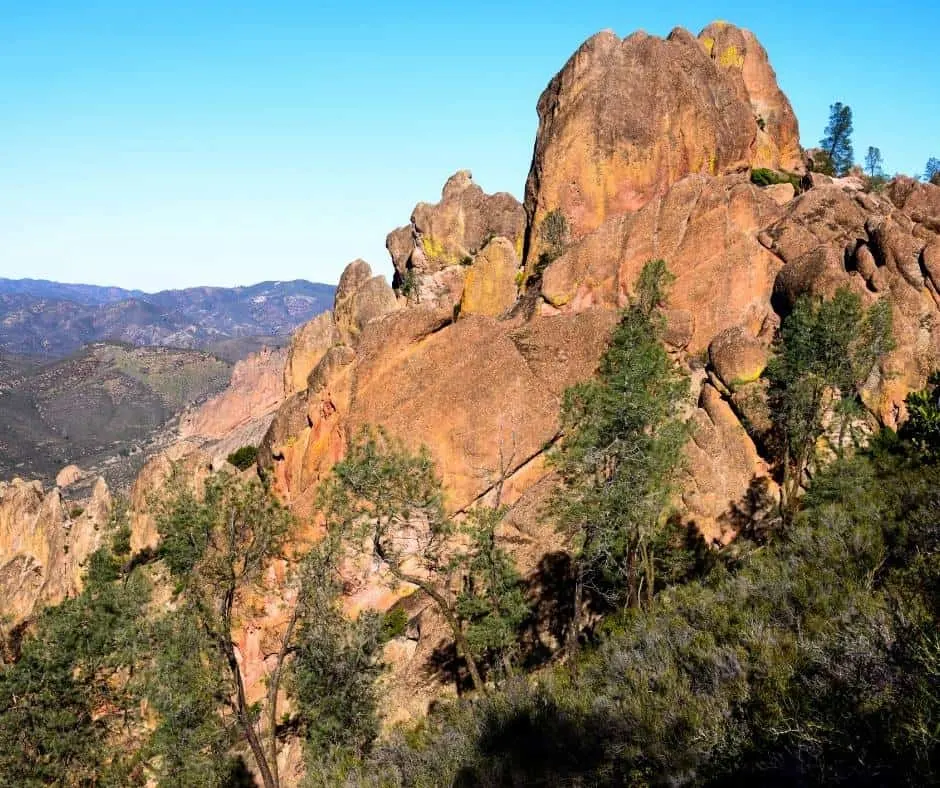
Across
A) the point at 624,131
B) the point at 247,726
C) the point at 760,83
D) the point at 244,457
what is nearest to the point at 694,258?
the point at 624,131

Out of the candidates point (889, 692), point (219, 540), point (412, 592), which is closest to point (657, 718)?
point (889, 692)

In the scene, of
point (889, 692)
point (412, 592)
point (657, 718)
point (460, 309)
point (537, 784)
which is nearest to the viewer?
point (889, 692)

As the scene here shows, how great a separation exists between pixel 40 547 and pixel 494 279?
1910 inches

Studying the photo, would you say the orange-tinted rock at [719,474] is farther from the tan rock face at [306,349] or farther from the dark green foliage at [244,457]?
the dark green foliage at [244,457]

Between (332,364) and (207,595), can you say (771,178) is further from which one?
(207,595)

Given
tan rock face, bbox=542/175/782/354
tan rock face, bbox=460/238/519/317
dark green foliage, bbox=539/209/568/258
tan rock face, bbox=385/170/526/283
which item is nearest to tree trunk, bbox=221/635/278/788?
tan rock face, bbox=542/175/782/354

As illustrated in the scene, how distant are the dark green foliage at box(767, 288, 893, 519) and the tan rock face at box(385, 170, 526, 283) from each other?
4954 cm

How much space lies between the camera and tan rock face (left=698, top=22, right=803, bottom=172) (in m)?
69.2

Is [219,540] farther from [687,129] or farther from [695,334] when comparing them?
[687,129]

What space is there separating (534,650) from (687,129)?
50066 millimetres

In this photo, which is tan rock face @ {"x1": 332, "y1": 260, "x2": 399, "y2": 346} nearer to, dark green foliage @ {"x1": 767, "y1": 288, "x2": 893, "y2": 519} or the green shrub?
the green shrub

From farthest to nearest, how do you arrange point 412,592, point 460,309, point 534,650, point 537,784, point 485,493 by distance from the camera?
point 460,309
point 485,493
point 412,592
point 534,650
point 537,784

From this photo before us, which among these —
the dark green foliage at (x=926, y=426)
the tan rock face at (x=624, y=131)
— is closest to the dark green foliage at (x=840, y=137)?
the tan rock face at (x=624, y=131)

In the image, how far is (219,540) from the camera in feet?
75.2
